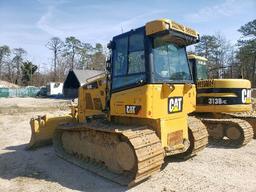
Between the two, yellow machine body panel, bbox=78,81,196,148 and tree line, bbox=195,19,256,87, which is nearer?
yellow machine body panel, bbox=78,81,196,148

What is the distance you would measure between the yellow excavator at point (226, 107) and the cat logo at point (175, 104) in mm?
3832

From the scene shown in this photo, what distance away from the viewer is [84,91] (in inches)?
359

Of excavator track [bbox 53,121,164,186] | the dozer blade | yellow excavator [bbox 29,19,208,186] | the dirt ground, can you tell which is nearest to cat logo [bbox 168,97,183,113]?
yellow excavator [bbox 29,19,208,186]

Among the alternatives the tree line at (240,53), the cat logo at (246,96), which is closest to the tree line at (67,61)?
the tree line at (240,53)

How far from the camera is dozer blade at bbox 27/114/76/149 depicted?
998 centimetres

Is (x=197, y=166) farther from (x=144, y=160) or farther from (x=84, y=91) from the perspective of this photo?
(x=84, y=91)

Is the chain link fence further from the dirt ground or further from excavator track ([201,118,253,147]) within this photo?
excavator track ([201,118,253,147])

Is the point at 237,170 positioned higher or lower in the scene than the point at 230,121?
lower

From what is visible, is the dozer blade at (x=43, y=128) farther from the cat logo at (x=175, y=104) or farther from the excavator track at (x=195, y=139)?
the cat logo at (x=175, y=104)

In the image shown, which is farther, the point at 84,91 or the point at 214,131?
the point at 214,131

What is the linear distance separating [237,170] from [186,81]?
2460 mm

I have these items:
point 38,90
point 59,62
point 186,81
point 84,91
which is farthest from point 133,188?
point 59,62

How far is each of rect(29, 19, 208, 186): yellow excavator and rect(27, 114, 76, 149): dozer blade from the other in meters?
1.82

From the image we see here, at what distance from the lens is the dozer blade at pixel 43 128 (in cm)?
998
